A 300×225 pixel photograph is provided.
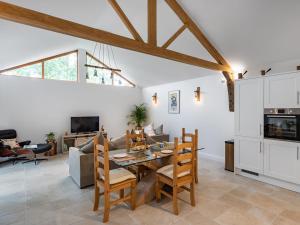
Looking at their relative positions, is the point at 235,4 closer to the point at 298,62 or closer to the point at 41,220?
the point at 298,62

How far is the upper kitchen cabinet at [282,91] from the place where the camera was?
10.4 ft

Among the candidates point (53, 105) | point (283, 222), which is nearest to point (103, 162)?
point (283, 222)

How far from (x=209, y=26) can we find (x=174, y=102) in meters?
3.12

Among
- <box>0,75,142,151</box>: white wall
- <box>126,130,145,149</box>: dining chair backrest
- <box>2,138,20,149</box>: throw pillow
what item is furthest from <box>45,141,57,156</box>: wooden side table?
<box>126,130,145,149</box>: dining chair backrest

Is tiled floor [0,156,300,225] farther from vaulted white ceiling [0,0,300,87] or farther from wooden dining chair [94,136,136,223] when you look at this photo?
vaulted white ceiling [0,0,300,87]

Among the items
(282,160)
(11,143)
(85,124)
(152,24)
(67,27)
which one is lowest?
(282,160)

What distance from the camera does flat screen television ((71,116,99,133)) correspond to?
255 inches

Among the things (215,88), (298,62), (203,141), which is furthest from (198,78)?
(298,62)

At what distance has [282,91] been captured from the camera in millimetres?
3326

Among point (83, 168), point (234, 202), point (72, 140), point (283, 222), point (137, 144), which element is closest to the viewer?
point (283, 222)

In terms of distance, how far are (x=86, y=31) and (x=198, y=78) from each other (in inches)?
159

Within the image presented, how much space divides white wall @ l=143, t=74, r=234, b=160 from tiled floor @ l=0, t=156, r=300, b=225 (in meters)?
1.55

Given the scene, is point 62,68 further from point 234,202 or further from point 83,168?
point 234,202

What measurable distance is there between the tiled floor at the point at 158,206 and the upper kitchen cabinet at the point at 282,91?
1564mm
